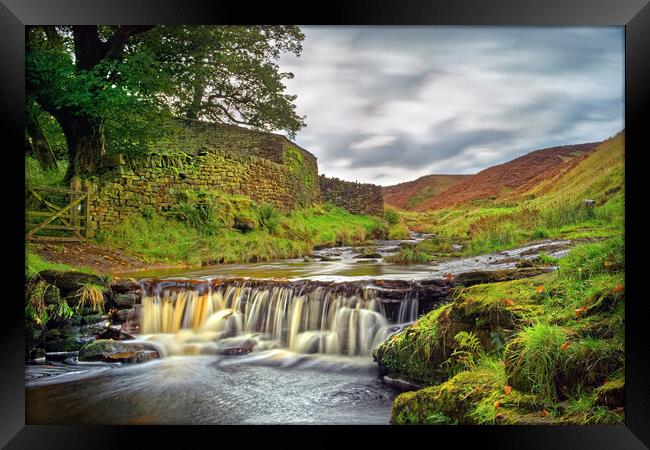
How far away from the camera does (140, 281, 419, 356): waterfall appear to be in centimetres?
298

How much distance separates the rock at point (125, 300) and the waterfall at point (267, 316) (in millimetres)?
70

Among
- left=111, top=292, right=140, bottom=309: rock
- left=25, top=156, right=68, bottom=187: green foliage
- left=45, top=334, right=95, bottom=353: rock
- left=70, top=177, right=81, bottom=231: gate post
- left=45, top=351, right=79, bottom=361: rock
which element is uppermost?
left=25, top=156, right=68, bottom=187: green foliage

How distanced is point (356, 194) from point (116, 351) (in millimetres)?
2096

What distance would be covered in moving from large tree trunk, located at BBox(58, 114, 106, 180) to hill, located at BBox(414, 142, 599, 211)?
8.06 ft

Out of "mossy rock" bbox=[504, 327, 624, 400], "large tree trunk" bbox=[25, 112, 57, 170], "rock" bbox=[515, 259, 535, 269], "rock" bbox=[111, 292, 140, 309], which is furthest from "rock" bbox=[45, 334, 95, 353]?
"rock" bbox=[515, 259, 535, 269]

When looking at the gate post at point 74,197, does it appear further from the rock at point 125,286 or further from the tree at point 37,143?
the rock at point 125,286

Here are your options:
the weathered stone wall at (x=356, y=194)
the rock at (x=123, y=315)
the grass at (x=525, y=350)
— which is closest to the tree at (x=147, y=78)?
the weathered stone wall at (x=356, y=194)

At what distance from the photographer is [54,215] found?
295 centimetres

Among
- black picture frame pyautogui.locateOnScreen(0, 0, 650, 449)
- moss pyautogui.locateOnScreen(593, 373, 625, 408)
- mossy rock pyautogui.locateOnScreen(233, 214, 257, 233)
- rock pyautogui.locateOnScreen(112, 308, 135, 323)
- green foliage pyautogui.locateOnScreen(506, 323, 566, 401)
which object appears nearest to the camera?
green foliage pyautogui.locateOnScreen(506, 323, 566, 401)

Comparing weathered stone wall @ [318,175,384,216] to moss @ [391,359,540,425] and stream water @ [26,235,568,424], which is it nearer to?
stream water @ [26,235,568,424]

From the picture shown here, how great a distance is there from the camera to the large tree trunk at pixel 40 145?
2.93m

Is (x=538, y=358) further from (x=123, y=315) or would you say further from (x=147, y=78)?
(x=147, y=78)
